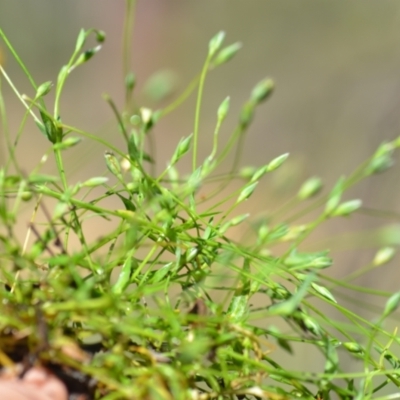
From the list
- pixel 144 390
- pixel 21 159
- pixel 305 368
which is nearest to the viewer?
pixel 144 390

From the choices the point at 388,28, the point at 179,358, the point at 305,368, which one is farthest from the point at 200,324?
the point at 388,28

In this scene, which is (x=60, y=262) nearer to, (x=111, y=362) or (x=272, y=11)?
(x=111, y=362)

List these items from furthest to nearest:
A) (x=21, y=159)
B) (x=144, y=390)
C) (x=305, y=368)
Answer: (x=21, y=159)
(x=305, y=368)
(x=144, y=390)

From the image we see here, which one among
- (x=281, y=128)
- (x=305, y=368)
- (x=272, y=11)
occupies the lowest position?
(x=305, y=368)

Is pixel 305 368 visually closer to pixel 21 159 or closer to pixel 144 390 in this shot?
pixel 21 159

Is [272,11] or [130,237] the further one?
[272,11]

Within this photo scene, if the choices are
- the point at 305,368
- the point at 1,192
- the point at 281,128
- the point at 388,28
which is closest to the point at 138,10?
the point at 281,128

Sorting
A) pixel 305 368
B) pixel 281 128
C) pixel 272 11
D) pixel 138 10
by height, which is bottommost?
pixel 305 368

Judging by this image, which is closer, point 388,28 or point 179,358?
point 179,358

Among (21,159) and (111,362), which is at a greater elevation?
(21,159)
